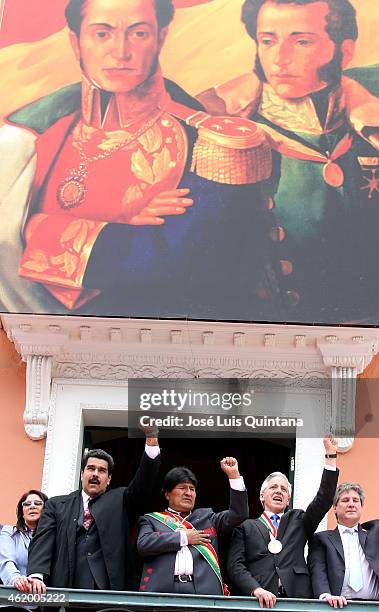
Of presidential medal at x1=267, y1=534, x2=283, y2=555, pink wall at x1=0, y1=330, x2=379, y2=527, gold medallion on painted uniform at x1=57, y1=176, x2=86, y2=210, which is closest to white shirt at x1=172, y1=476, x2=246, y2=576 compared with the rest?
presidential medal at x1=267, y1=534, x2=283, y2=555

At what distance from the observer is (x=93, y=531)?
808 centimetres

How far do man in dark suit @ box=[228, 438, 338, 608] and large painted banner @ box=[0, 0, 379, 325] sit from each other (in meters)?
2.41

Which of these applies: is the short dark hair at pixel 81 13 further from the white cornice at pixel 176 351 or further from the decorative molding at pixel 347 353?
the decorative molding at pixel 347 353

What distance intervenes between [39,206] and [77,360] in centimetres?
129

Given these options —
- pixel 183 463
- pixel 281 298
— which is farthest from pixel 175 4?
pixel 183 463

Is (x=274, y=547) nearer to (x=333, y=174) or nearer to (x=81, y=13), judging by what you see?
(x=333, y=174)

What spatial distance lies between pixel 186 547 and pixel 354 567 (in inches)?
39.7

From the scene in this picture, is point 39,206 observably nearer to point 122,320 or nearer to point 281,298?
point 122,320

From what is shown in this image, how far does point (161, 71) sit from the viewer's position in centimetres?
1150

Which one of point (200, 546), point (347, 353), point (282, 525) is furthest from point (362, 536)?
point (347, 353)

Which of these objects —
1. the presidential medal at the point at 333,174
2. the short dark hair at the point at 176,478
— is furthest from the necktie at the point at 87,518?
the presidential medal at the point at 333,174

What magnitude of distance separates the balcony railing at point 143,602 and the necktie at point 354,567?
0.26m

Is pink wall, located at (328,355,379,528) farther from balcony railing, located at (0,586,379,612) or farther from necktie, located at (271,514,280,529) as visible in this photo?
balcony railing, located at (0,586,379,612)

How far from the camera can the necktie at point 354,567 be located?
7.99 m
